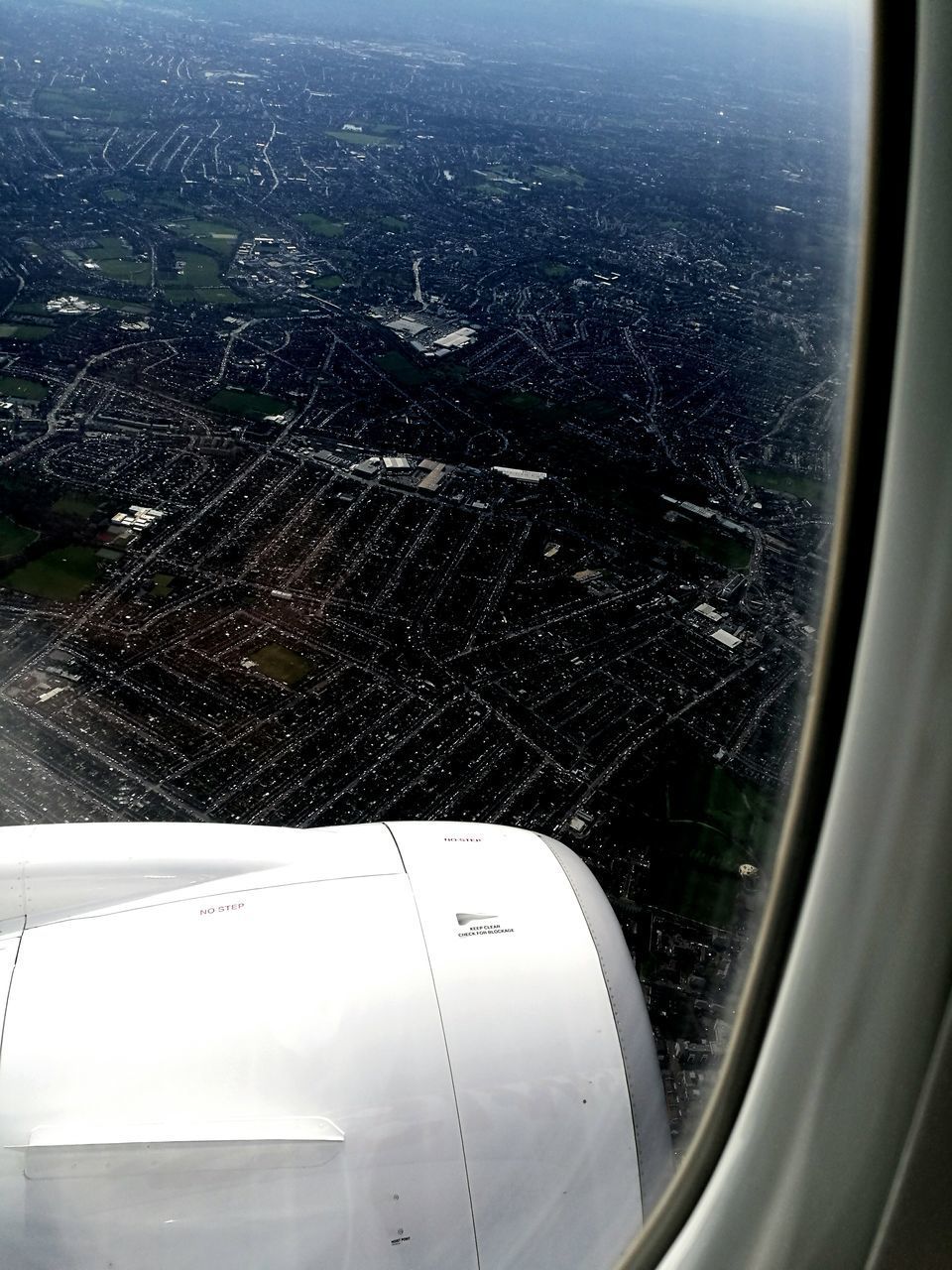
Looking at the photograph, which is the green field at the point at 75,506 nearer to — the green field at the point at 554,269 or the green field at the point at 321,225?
the green field at the point at 554,269

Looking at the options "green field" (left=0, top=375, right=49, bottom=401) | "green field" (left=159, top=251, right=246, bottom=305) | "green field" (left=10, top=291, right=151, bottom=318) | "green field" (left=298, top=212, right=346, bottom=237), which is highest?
"green field" (left=298, top=212, right=346, bottom=237)

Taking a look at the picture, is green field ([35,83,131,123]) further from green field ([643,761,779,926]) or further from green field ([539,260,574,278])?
green field ([643,761,779,926])

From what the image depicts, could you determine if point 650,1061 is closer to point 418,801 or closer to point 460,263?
point 418,801

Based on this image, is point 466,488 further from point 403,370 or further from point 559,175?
point 559,175

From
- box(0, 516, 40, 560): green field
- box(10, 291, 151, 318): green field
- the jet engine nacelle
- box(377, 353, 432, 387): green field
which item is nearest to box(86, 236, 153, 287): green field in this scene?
box(10, 291, 151, 318): green field

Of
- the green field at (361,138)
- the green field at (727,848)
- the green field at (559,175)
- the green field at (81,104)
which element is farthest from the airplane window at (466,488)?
the green field at (361,138)
